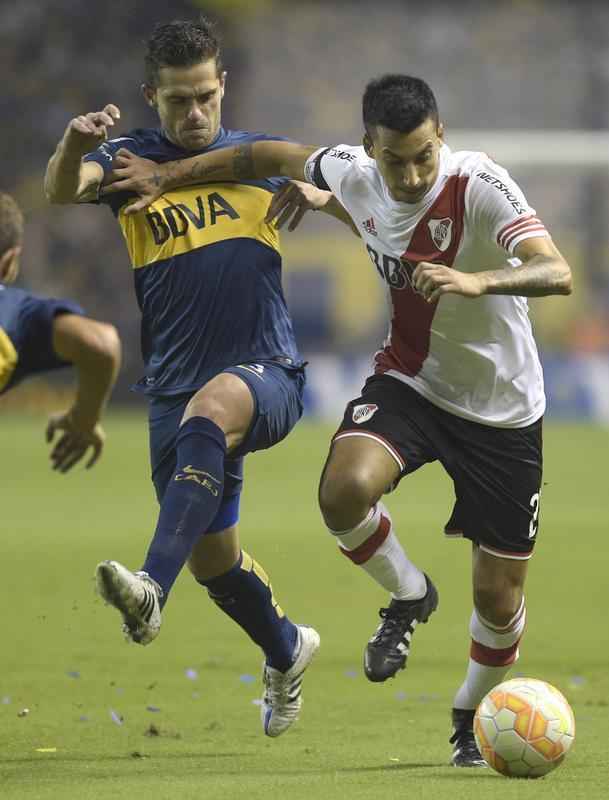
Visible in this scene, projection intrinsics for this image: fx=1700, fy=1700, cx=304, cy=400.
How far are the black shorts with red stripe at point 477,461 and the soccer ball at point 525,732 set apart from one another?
674 mm

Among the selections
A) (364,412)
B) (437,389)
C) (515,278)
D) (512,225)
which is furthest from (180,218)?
(515,278)

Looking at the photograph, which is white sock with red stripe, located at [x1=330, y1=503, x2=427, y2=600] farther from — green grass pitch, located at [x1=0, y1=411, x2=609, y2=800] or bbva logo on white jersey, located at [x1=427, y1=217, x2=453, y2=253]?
bbva logo on white jersey, located at [x1=427, y1=217, x2=453, y2=253]

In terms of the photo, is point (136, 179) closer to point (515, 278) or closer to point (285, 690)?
point (515, 278)


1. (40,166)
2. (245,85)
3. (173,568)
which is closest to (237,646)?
(173,568)

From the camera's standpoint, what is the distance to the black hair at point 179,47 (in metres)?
6.37

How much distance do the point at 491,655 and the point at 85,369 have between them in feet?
6.72

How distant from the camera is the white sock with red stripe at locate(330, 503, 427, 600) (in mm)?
6324

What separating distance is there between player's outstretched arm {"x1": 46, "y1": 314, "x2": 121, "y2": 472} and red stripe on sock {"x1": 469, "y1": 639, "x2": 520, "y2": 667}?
1.64 metres

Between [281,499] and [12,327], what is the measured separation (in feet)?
40.0

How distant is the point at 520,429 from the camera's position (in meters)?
6.22

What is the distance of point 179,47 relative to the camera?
6.38m

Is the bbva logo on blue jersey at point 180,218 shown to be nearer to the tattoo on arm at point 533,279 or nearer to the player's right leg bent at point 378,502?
the player's right leg bent at point 378,502

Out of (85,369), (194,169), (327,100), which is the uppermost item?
(194,169)

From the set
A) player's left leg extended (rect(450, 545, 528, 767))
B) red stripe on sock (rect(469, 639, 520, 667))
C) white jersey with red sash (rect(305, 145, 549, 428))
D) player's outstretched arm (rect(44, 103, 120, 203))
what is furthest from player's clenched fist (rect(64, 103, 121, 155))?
red stripe on sock (rect(469, 639, 520, 667))
